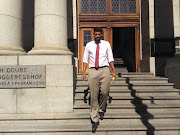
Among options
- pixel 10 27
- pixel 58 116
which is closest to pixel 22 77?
pixel 58 116

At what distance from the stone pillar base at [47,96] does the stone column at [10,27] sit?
465 millimetres

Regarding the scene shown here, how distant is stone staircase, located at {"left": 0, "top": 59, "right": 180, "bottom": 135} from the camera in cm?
397

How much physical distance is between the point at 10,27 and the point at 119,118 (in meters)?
4.45

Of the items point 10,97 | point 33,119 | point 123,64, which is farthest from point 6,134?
point 123,64

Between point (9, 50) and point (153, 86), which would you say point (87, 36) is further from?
point (9, 50)

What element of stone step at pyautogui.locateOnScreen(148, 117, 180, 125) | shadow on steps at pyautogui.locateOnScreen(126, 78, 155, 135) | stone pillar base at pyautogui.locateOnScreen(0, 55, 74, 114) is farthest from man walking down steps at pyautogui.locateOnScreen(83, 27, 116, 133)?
stone step at pyautogui.locateOnScreen(148, 117, 180, 125)

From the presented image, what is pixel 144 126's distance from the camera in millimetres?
4070

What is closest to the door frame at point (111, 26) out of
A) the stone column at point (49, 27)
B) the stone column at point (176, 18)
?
the stone column at point (176, 18)

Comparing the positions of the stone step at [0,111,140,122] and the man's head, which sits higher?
the man's head

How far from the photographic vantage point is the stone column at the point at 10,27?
5.13m

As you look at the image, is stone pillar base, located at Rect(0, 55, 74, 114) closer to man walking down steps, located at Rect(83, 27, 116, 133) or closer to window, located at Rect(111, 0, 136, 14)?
man walking down steps, located at Rect(83, 27, 116, 133)

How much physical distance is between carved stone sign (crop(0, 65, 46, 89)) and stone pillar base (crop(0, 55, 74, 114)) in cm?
12

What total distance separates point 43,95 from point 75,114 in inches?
44.1

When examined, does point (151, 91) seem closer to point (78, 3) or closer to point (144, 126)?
point (144, 126)
